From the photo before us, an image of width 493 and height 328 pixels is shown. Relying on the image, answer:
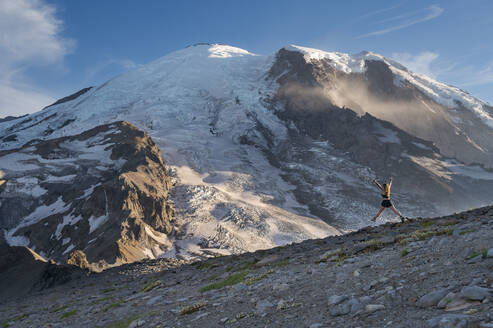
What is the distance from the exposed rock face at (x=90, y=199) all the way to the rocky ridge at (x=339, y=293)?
42950 millimetres

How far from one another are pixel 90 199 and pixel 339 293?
279 feet

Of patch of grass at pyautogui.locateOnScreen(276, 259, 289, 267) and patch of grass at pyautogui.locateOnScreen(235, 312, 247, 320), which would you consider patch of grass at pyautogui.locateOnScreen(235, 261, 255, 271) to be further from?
patch of grass at pyautogui.locateOnScreen(235, 312, 247, 320)

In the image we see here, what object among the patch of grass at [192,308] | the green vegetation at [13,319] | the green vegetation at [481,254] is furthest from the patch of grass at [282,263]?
the green vegetation at [13,319]

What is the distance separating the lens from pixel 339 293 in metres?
8.04

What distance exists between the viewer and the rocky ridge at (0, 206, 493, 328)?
5.85 meters

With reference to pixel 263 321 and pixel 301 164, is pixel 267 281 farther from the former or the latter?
pixel 301 164

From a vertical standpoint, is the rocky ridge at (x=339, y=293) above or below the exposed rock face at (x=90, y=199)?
below

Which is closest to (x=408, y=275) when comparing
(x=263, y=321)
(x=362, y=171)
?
(x=263, y=321)

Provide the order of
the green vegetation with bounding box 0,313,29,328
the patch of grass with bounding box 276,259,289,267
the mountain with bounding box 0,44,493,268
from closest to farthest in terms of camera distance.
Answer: the patch of grass with bounding box 276,259,289,267 → the green vegetation with bounding box 0,313,29,328 → the mountain with bounding box 0,44,493,268

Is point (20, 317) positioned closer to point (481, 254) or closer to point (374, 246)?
point (374, 246)

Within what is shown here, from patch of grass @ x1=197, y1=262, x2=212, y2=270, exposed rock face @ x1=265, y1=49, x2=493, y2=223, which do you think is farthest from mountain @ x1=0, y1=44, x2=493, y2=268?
patch of grass @ x1=197, y1=262, x2=212, y2=270

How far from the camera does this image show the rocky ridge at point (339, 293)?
5855mm

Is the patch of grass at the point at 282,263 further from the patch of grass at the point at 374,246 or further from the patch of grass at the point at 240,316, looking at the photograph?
the patch of grass at the point at 240,316

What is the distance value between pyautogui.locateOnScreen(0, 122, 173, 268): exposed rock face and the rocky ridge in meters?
43.0
